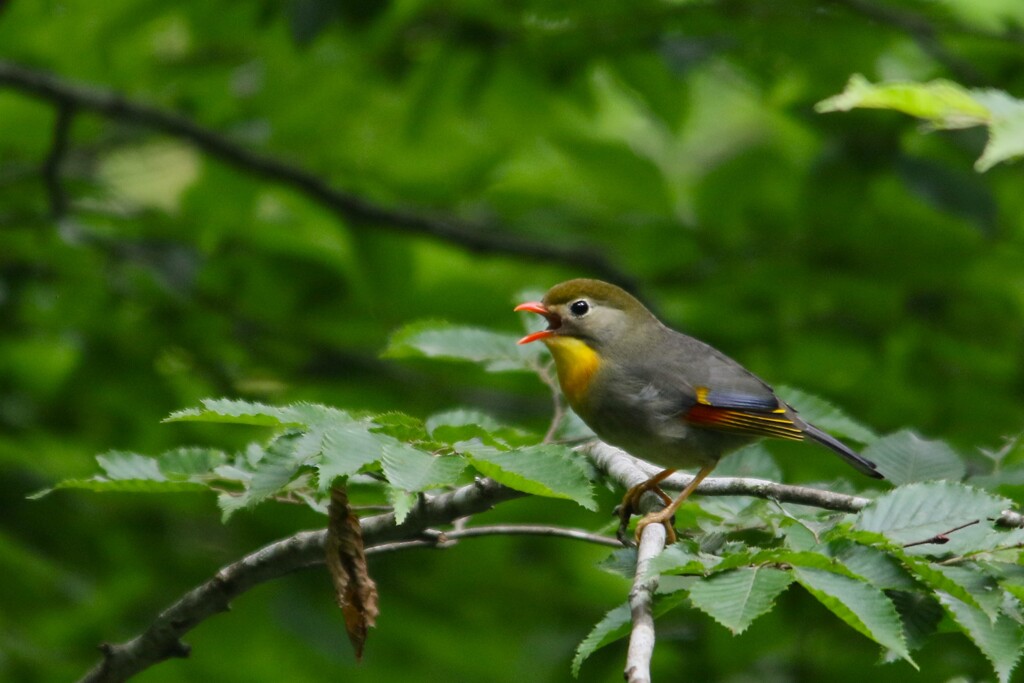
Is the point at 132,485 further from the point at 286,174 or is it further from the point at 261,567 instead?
the point at 286,174

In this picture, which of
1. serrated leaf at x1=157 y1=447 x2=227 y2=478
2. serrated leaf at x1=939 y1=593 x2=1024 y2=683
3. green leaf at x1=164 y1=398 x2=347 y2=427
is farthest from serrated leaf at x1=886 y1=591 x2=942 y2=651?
serrated leaf at x1=157 y1=447 x2=227 y2=478

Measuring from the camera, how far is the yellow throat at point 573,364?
3.94m

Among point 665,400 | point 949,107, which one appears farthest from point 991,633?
point 665,400

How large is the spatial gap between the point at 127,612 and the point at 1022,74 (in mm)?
5014

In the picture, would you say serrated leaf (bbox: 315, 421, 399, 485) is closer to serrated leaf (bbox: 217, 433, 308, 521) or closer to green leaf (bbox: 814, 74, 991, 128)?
serrated leaf (bbox: 217, 433, 308, 521)

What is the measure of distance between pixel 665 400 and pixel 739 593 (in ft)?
5.33

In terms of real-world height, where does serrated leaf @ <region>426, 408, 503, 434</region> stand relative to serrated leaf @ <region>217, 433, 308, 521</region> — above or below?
below

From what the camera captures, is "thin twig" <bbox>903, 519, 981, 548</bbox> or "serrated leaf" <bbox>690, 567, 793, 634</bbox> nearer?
"serrated leaf" <bbox>690, 567, 793, 634</bbox>

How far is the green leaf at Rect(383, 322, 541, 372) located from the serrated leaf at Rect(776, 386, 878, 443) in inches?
36.2

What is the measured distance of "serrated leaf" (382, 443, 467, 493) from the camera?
2.25m

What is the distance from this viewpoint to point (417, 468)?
91.7 inches

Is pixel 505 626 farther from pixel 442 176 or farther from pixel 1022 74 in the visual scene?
pixel 1022 74

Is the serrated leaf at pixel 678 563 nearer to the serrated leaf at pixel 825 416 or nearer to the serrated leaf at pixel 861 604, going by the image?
the serrated leaf at pixel 861 604

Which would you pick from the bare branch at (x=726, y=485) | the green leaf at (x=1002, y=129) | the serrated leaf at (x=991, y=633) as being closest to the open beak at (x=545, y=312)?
the bare branch at (x=726, y=485)
